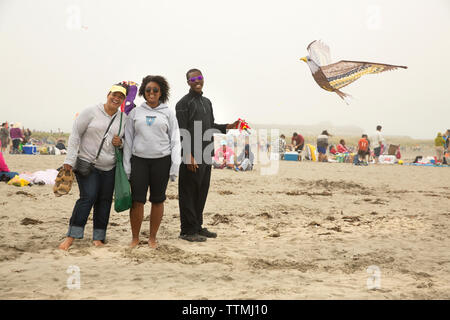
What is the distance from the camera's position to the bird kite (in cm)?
843

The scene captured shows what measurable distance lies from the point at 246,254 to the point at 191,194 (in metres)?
0.98

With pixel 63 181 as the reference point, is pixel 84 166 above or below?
above

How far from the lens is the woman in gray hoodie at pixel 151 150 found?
4066mm

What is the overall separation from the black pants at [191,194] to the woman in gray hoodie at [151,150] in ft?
1.45

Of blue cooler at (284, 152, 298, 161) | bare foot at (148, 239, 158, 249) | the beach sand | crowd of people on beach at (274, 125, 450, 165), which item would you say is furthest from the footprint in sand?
blue cooler at (284, 152, 298, 161)

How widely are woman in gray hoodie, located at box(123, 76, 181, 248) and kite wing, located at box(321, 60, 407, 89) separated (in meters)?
5.18

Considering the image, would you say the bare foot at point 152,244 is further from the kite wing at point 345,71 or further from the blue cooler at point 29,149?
the blue cooler at point 29,149

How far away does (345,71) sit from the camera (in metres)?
8.57

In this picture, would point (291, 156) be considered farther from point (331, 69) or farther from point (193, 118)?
point (193, 118)

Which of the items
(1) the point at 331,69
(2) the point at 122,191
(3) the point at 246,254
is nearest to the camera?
(2) the point at 122,191

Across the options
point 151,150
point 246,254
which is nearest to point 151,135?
point 151,150

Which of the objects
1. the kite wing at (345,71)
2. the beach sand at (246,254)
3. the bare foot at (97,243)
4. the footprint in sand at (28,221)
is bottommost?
the beach sand at (246,254)

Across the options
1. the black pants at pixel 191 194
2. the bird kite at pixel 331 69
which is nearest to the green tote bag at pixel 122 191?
the black pants at pixel 191 194

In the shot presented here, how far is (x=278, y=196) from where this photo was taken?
8.56 m
